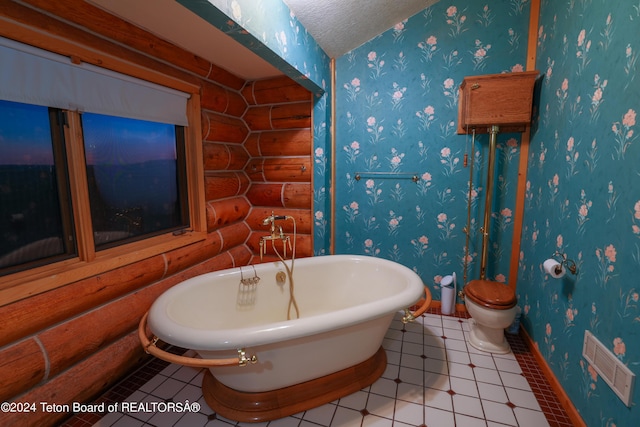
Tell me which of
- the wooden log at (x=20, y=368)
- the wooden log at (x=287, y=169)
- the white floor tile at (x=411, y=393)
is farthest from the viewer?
the wooden log at (x=287, y=169)

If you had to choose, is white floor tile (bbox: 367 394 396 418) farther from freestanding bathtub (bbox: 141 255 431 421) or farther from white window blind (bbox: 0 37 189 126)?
white window blind (bbox: 0 37 189 126)

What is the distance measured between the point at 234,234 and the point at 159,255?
0.84m

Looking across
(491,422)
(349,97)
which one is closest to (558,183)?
(491,422)

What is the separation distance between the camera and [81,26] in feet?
4.98

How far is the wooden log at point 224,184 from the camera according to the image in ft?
8.20

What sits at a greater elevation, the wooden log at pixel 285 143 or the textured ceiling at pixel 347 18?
the textured ceiling at pixel 347 18

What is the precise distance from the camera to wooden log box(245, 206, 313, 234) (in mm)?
2875

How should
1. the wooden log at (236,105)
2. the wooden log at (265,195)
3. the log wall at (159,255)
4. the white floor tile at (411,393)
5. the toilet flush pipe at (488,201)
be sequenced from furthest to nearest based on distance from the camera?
the wooden log at (265,195) < the wooden log at (236,105) < the toilet flush pipe at (488,201) < the white floor tile at (411,393) < the log wall at (159,255)

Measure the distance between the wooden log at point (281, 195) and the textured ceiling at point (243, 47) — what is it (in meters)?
1.05

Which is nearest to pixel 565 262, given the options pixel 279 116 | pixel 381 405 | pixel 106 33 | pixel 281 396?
pixel 381 405

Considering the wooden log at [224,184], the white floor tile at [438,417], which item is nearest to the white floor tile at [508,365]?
the white floor tile at [438,417]

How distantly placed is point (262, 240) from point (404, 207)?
4.53 feet

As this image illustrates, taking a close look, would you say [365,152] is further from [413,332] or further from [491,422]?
[491,422]

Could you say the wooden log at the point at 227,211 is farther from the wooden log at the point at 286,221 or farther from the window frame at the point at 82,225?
the window frame at the point at 82,225
